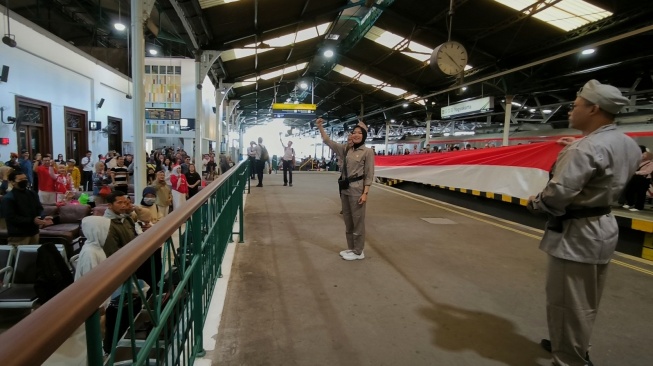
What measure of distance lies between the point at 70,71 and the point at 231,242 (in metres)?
11.9

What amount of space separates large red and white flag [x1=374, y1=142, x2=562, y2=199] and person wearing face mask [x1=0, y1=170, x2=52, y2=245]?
7495 millimetres

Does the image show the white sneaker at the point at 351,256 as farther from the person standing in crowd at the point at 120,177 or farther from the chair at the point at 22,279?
the person standing in crowd at the point at 120,177

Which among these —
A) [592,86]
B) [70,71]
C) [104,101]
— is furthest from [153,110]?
[592,86]

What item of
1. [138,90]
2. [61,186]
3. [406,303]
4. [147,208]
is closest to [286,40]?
[138,90]

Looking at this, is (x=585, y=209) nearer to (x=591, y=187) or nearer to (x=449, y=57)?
(x=591, y=187)

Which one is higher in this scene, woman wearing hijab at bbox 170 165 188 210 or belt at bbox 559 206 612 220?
belt at bbox 559 206 612 220

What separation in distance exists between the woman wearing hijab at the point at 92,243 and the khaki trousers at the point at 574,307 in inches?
149

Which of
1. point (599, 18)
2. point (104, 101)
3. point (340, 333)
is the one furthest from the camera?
point (104, 101)

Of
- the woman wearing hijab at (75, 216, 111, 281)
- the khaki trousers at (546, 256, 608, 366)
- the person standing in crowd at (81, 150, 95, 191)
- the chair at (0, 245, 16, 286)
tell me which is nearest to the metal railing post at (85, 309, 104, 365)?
the khaki trousers at (546, 256, 608, 366)

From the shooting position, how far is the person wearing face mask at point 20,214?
16.4ft

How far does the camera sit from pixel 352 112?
27.8m

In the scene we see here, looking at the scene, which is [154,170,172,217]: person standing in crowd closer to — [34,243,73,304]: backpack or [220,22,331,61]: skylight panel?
[34,243,73,304]: backpack

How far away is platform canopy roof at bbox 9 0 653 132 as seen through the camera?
8.41m

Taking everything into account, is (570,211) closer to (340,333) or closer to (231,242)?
(340,333)
